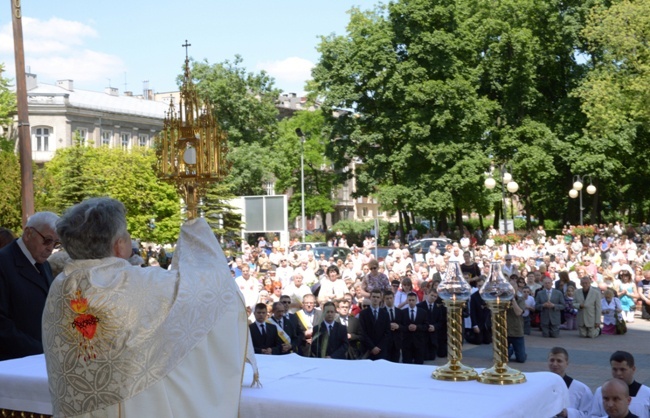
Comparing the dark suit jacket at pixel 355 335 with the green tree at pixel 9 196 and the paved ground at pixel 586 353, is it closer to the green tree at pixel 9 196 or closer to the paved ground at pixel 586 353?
the paved ground at pixel 586 353

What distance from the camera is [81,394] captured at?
12.1 ft

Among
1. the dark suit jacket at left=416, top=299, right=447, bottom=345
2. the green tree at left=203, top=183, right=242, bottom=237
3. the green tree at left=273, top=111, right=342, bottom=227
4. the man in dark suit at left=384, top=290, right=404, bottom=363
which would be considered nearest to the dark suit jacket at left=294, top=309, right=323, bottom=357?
the man in dark suit at left=384, top=290, right=404, bottom=363

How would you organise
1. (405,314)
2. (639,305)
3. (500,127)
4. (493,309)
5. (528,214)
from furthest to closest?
(528,214) < (500,127) < (639,305) < (405,314) < (493,309)

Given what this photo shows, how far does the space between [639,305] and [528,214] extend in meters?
28.9

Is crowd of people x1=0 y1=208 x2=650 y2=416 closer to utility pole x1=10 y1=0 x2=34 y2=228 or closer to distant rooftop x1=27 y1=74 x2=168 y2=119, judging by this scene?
utility pole x1=10 y1=0 x2=34 y2=228

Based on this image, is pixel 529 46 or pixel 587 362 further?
pixel 529 46

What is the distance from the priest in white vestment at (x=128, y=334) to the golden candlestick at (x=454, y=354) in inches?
39.0

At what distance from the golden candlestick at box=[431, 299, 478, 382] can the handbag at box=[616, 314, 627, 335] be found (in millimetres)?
16784

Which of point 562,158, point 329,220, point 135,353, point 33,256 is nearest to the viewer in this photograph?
point 135,353

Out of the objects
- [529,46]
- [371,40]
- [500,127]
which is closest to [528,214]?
[500,127]

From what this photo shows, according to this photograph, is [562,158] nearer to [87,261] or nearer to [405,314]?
[405,314]

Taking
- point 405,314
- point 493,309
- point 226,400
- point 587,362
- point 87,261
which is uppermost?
point 87,261

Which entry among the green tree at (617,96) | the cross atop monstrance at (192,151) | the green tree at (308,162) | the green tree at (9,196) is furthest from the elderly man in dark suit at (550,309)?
the green tree at (308,162)

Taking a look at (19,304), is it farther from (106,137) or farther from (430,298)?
(106,137)
